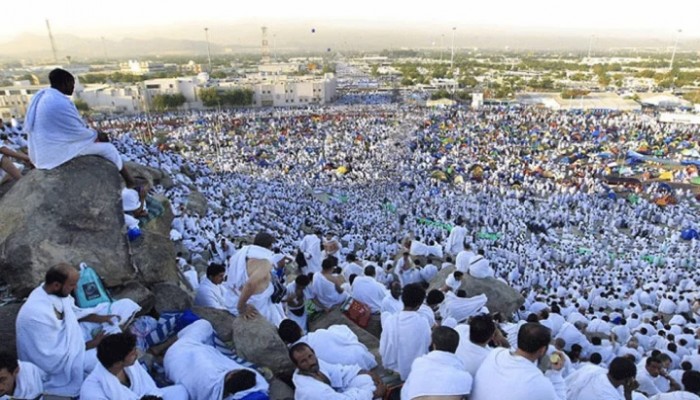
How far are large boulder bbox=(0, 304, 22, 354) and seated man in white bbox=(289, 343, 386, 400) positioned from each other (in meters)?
2.01

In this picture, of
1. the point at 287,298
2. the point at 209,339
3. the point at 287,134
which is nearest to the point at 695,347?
the point at 287,298

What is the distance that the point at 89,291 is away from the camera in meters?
3.22

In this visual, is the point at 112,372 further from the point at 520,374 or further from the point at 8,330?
the point at 520,374

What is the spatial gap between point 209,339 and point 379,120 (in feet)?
107

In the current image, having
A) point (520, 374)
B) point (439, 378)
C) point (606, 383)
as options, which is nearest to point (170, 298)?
point (439, 378)

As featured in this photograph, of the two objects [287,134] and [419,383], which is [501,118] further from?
[419,383]

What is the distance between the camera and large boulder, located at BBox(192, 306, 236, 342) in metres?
3.68

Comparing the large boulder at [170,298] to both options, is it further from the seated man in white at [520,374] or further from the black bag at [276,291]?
the seated man in white at [520,374]

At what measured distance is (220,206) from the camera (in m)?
13.3

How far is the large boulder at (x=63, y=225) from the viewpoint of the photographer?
3545 millimetres

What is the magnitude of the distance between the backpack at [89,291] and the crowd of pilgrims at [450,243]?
3.21 ft

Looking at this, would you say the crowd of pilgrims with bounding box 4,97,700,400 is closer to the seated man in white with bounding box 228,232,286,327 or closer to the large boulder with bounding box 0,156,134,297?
the seated man in white with bounding box 228,232,286,327

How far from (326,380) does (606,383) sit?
7.06 feet

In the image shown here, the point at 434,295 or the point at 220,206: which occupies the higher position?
the point at 434,295
